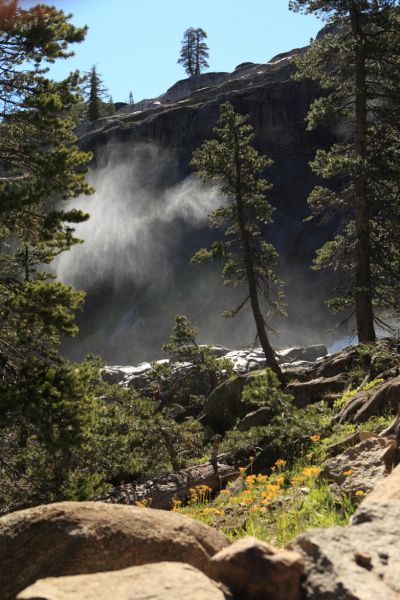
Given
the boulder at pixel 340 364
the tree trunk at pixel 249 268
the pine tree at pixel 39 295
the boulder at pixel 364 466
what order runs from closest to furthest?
1. the boulder at pixel 364 466
2. the pine tree at pixel 39 295
3. the boulder at pixel 340 364
4. the tree trunk at pixel 249 268

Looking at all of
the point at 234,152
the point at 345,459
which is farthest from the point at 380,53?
the point at 345,459

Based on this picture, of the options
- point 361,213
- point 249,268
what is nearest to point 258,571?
point 361,213

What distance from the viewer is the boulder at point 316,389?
15609 millimetres

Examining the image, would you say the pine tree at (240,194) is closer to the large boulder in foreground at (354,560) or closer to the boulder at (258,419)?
the boulder at (258,419)

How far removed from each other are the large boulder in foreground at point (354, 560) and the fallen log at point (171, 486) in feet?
24.2

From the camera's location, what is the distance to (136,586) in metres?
2.52

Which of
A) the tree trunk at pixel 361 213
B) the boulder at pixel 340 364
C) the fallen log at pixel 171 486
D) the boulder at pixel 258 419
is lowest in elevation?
the fallen log at pixel 171 486

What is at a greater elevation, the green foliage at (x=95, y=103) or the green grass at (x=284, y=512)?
the green foliage at (x=95, y=103)

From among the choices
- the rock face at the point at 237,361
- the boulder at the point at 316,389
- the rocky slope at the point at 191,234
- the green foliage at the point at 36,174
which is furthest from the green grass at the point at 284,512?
the rocky slope at the point at 191,234

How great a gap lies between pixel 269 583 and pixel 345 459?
3785 millimetres

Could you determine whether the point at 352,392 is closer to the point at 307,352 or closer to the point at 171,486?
the point at 171,486

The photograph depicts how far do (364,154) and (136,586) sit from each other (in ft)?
59.2

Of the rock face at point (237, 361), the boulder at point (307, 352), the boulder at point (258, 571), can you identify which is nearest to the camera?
the boulder at point (258, 571)

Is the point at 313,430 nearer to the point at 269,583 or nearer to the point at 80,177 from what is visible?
the point at 80,177
